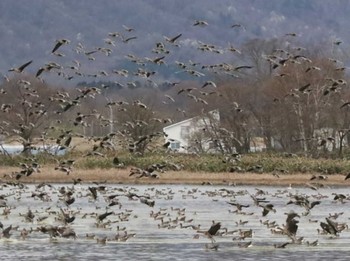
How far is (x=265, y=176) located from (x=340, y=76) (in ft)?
79.2

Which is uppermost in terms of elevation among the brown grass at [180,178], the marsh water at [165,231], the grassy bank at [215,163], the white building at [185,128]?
the white building at [185,128]

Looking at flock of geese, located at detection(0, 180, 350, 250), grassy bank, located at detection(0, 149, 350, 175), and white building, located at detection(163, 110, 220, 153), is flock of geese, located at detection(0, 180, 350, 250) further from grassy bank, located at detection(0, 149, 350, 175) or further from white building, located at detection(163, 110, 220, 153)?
white building, located at detection(163, 110, 220, 153)

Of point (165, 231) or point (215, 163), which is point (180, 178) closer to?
point (215, 163)

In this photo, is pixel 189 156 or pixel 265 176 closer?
pixel 265 176

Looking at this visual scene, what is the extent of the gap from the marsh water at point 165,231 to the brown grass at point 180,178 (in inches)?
531

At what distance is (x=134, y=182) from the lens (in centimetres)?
6325

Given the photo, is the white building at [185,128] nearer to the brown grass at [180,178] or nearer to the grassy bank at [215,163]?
the grassy bank at [215,163]

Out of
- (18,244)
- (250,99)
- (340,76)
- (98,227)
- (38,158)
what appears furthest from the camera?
(250,99)

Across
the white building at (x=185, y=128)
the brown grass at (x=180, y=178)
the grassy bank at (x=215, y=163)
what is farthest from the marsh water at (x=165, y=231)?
the white building at (x=185, y=128)

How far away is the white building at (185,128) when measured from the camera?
99556 millimetres

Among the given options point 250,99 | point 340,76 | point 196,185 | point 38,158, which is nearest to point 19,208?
point 196,185

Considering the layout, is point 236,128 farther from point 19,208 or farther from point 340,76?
point 19,208

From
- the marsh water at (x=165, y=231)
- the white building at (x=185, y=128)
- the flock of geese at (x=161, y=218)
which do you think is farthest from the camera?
the white building at (x=185, y=128)

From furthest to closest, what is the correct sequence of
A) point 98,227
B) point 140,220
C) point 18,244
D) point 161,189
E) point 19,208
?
point 161,189 < point 19,208 < point 140,220 < point 98,227 < point 18,244
